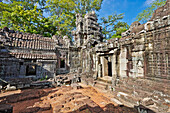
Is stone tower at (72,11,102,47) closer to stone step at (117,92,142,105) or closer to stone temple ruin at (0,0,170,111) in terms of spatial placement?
stone temple ruin at (0,0,170,111)

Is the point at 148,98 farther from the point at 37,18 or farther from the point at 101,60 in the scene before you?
the point at 37,18

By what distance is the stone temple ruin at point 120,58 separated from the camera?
4.41 meters

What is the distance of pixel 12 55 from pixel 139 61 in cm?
1170

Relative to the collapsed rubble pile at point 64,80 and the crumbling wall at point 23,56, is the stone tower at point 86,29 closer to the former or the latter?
the crumbling wall at point 23,56

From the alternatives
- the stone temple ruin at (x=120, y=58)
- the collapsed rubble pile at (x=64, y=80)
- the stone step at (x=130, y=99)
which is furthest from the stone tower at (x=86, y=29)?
the stone step at (x=130, y=99)

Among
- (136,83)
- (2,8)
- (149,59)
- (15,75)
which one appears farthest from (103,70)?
(2,8)

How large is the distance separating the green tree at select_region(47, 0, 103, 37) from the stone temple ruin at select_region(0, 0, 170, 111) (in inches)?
336

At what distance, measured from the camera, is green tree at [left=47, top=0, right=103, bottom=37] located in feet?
64.7

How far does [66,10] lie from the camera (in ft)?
73.5

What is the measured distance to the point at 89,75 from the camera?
9.69 m

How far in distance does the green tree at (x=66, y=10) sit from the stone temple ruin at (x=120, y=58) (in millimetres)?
8534

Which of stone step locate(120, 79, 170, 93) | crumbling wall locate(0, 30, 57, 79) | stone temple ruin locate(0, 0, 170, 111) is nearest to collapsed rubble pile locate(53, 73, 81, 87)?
stone temple ruin locate(0, 0, 170, 111)

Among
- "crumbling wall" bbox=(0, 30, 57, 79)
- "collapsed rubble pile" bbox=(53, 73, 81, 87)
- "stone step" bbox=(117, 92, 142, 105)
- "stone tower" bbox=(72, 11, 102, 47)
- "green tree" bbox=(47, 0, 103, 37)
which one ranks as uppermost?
"green tree" bbox=(47, 0, 103, 37)

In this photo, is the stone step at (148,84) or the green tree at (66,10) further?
the green tree at (66,10)
